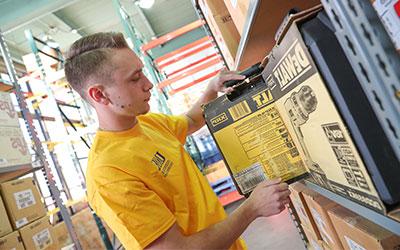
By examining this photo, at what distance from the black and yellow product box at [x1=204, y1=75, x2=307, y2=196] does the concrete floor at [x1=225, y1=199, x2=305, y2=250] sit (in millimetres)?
2348

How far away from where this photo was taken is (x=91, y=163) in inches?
54.2

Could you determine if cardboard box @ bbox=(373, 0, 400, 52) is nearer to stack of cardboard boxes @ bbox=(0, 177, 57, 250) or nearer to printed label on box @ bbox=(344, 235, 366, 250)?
printed label on box @ bbox=(344, 235, 366, 250)

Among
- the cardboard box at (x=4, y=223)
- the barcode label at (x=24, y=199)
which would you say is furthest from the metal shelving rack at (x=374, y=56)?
the barcode label at (x=24, y=199)

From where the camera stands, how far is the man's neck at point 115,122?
1.52m

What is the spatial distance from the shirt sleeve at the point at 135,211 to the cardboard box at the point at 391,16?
0.97m

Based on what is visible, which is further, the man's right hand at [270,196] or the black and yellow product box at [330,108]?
the man's right hand at [270,196]

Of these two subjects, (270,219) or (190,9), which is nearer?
(270,219)

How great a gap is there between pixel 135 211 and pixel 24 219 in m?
1.92

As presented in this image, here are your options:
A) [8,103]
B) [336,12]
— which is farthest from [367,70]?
[8,103]

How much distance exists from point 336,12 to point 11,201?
9.04 ft

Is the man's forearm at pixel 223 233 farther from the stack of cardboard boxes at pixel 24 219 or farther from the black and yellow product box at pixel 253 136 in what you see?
the stack of cardboard boxes at pixel 24 219

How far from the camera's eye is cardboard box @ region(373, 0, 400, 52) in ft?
1.55

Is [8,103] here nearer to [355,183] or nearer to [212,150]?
[355,183]

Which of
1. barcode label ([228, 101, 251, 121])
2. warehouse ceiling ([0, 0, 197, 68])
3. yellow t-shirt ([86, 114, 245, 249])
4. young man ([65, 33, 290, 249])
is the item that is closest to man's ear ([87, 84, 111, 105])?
young man ([65, 33, 290, 249])
